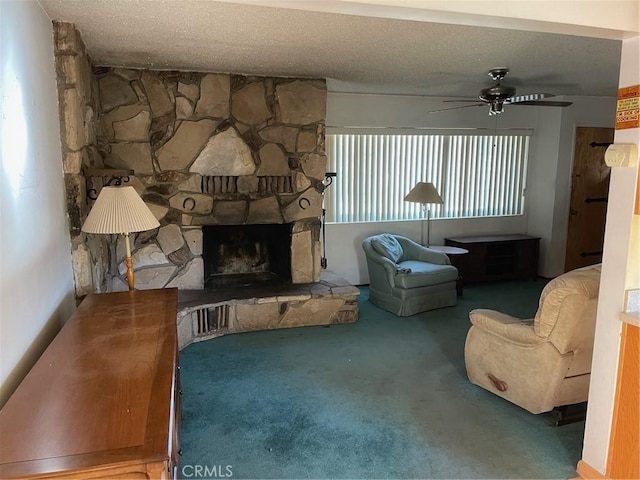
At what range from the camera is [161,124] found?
399 cm

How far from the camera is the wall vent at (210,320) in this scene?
12.8ft

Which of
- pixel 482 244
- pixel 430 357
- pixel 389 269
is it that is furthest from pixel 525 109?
pixel 430 357

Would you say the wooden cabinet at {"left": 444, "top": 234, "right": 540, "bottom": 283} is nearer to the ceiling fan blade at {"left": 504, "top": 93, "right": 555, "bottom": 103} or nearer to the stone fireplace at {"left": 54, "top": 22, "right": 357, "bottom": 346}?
the stone fireplace at {"left": 54, "top": 22, "right": 357, "bottom": 346}

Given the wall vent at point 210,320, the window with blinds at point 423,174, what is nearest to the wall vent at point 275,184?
the window with blinds at point 423,174

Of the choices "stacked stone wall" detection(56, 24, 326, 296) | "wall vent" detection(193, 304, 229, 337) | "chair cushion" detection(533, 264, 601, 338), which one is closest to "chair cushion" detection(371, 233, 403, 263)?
"stacked stone wall" detection(56, 24, 326, 296)

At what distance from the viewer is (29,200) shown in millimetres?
1962

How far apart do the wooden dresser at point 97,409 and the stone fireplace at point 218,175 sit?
1801mm

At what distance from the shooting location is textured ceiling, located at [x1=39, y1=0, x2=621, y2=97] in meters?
2.49

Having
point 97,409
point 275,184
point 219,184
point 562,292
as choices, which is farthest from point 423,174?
point 97,409

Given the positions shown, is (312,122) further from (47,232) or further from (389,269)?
(47,232)

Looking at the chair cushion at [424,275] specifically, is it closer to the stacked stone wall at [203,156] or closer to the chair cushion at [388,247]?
the chair cushion at [388,247]

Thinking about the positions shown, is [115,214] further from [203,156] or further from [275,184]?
[275,184]

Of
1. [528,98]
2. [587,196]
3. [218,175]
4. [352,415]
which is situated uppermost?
[528,98]

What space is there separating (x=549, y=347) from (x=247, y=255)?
9.73ft
